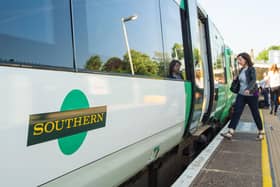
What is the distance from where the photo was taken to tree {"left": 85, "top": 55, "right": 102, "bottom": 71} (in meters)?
2.37

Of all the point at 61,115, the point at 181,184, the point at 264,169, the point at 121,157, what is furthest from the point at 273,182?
the point at 61,115

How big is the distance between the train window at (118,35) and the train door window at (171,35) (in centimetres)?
22

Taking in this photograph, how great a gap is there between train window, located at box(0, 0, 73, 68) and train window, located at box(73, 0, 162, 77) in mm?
141

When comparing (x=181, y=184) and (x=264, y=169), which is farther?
(x=264, y=169)

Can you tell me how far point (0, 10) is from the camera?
1.71 meters

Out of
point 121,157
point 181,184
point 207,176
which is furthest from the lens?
point 207,176

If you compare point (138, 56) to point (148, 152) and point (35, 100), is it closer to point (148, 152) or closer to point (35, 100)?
point (148, 152)

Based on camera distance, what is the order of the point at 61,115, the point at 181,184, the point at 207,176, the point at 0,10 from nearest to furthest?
the point at 0,10 → the point at 61,115 → the point at 181,184 → the point at 207,176

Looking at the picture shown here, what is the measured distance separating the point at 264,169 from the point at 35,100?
3617mm

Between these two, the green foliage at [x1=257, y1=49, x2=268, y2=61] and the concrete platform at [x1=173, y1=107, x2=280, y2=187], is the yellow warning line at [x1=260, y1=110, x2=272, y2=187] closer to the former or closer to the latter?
the concrete platform at [x1=173, y1=107, x2=280, y2=187]

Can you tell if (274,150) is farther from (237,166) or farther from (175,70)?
(175,70)

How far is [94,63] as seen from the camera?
2.45 meters

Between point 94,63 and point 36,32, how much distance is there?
589 mm

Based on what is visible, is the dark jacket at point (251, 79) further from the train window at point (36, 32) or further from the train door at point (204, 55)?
the train window at point (36, 32)
